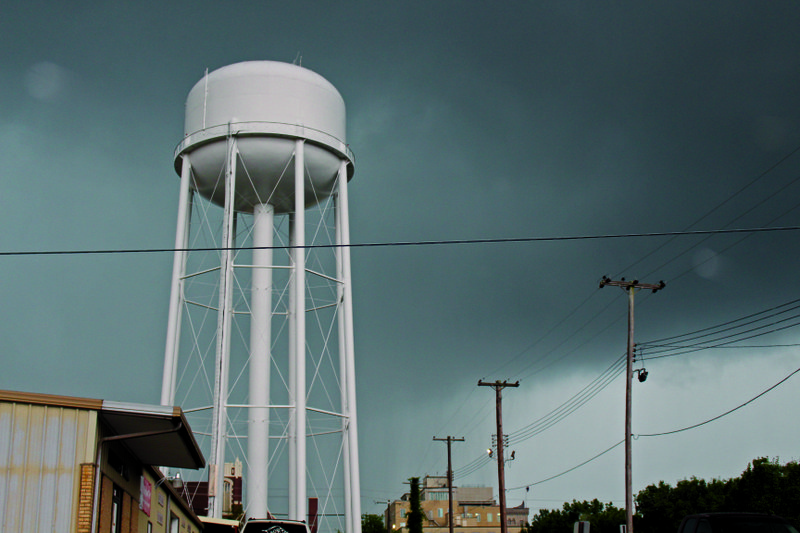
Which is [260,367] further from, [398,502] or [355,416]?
[398,502]

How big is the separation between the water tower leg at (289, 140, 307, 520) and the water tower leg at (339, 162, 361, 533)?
157 centimetres

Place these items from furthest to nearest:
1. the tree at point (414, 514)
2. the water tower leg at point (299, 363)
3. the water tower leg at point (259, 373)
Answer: the tree at point (414, 514) → the water tower leg at point (259, 373) → the water tower leg at point (299, 363)

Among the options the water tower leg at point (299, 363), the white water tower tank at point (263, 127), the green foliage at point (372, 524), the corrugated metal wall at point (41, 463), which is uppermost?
the white water tower tank at point (263, 127)

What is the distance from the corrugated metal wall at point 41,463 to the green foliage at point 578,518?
215ft

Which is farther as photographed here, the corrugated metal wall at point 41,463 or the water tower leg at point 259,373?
the water tower leg at point 259,373

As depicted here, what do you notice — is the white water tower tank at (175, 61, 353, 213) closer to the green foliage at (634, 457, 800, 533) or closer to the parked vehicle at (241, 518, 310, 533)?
the parked vehicle at (241, 518, 310, 533)

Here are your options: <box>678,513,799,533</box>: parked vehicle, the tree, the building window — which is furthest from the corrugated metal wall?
the tree

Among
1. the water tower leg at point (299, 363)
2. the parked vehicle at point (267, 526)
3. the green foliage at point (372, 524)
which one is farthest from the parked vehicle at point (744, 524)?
the green foliage at point (372, 524)

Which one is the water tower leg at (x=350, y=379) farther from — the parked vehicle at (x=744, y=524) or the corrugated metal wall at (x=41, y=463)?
the corrugated metal wall at (x=41, y=463)

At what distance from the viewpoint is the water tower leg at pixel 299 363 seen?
25.8 meters

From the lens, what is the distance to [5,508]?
12.6 meters

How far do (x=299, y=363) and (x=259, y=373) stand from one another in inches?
117

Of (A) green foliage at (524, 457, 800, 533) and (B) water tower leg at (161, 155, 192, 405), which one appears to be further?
(A) green foliage at (524, 457, 800, 533)

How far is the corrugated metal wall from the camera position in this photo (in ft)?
41.5
